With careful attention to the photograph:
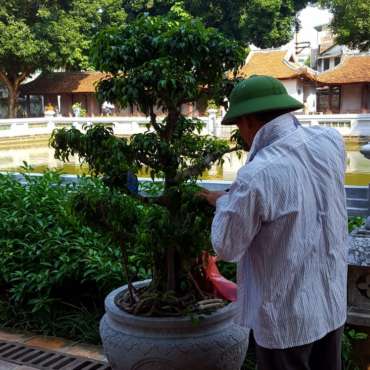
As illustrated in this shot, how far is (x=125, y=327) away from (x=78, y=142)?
2.90 ft

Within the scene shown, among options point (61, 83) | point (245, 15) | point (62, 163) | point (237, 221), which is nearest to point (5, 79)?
point (61, 83)

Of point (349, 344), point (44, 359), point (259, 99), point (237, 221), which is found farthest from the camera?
point (44, 359)

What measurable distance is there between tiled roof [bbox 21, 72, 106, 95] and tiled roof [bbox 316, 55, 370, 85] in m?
12.0

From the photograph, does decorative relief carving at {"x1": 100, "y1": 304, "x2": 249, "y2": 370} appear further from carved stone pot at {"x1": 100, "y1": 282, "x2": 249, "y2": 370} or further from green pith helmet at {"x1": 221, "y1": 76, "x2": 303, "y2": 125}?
green pith helmet at {"x1": 221, "y1": 76, "x2": 303, "y2": 125}

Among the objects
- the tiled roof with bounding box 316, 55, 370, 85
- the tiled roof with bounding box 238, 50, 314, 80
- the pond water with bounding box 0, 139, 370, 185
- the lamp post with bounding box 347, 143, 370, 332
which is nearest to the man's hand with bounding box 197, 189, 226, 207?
the lamp post with bounding box 347, 143, 370, 332

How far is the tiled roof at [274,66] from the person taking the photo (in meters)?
27.1

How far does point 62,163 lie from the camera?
504 inches

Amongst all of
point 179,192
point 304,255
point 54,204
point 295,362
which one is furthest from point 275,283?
point 54,204

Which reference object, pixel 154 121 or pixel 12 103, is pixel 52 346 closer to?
pixel 154 121

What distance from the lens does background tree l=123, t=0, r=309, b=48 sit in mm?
30625

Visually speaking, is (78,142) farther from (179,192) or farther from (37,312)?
(37,312)

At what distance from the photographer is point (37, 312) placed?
152 inches

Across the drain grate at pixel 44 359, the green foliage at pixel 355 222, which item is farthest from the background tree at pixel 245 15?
the drain grate at pixel 44 359

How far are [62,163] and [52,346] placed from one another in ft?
31.5
